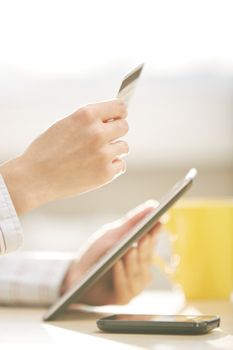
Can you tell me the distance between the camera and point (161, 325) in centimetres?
77

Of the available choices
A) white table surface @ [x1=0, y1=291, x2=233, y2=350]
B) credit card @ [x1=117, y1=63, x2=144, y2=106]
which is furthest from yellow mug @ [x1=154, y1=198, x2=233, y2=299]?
credit card @ [x1=117, y1=63, x2=144, y2=106]

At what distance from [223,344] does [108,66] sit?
161cm

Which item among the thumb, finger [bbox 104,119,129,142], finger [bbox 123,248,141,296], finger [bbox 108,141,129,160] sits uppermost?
finger [bbox 104,119,129,142]

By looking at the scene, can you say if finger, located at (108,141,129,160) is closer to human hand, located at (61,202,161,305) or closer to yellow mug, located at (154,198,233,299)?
human hand, located at (61,202,161,305)

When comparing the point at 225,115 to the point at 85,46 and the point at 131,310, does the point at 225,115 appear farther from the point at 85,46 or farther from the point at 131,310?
the point at 131,310

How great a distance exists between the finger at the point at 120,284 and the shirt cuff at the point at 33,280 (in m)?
0.13

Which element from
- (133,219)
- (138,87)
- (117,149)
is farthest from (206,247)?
(138,87)

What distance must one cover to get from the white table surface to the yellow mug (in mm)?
32

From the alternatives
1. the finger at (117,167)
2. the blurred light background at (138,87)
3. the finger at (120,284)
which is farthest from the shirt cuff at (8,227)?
the blurred light background at (138,87)

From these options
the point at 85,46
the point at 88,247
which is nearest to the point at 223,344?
the point at 88,247

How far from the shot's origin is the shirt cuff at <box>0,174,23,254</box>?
0.77 metres

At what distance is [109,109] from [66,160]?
0.08 metres

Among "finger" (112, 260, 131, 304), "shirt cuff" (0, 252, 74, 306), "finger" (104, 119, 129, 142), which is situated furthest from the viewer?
"shirt cuff" (0, 252, 74, 306)

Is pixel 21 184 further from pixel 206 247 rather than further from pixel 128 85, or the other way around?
pixel 206 247
